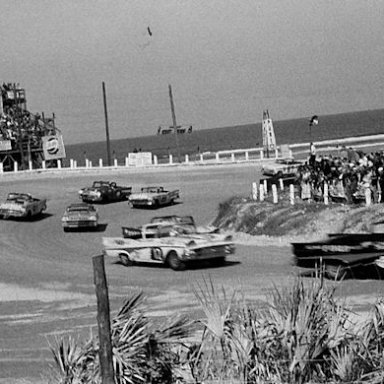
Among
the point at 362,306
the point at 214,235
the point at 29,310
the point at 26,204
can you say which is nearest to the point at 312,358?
the point at 362,306

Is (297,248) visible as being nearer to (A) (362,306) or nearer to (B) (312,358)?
(A) (362,306)

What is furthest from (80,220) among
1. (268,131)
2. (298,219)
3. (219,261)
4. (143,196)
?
(268,131)

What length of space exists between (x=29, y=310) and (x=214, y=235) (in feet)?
25.8

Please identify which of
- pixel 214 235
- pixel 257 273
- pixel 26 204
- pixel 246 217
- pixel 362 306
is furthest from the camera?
pixel 26 204

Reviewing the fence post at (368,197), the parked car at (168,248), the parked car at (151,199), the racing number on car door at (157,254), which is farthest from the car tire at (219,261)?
the parked car at (151,199)

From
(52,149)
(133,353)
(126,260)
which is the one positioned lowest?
(126,260)

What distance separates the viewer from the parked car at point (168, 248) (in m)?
29.3

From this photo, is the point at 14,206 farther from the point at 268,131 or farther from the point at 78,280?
the point at 268,131

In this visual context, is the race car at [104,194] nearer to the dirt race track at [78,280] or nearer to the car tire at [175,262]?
the dirt race track at [78,280]

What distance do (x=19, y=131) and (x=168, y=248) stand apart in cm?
6063

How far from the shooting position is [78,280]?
1148 inches

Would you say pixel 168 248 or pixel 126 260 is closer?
pixel 168 248

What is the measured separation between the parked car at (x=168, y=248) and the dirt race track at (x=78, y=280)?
1.35ft

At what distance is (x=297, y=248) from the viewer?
86.0ft
